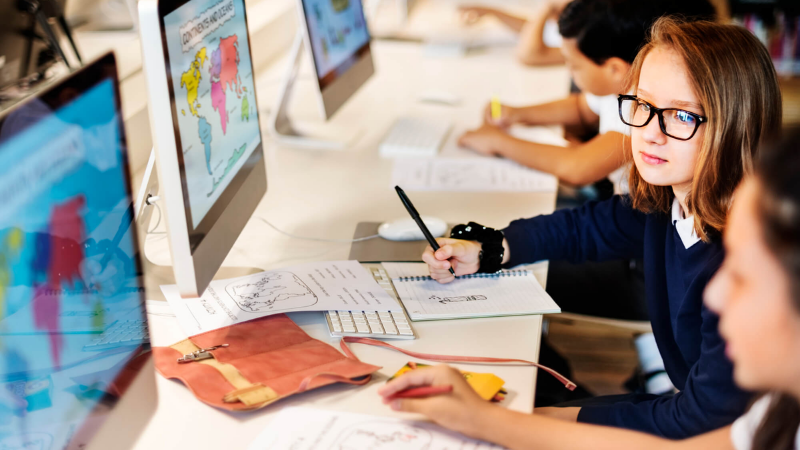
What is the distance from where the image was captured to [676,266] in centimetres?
103

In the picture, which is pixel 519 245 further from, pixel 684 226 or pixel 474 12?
pixel 474 12

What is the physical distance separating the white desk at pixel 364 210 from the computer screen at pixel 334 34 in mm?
177

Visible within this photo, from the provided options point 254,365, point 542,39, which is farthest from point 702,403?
point 542,39

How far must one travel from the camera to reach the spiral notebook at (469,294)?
40.1 inches

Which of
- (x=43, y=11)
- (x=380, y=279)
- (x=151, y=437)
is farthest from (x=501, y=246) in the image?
(x=43, y=11)

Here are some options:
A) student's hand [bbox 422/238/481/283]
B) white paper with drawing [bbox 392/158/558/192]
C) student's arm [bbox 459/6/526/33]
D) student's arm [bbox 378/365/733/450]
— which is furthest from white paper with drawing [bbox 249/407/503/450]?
student's arm [bbox 459/6/526/33]

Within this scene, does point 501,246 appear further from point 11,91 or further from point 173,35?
point 11,91

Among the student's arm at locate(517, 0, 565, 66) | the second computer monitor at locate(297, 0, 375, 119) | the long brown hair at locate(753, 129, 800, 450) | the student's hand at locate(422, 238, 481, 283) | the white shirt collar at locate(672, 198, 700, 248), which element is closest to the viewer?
the long brown hair at locate(753, 129, 800, 450)

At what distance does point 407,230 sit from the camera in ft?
4.17

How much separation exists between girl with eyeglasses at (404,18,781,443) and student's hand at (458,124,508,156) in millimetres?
608

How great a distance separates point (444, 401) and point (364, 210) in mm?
686

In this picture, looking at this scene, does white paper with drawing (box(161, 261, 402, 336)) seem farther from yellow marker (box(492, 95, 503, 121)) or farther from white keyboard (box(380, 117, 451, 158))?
yellow marker (box(492, 95, 503, 121))

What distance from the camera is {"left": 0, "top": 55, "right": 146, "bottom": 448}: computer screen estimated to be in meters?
0.62

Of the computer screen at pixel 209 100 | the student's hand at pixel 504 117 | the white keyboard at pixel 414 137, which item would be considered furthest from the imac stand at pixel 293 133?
the computer screen at pixel 209 100
